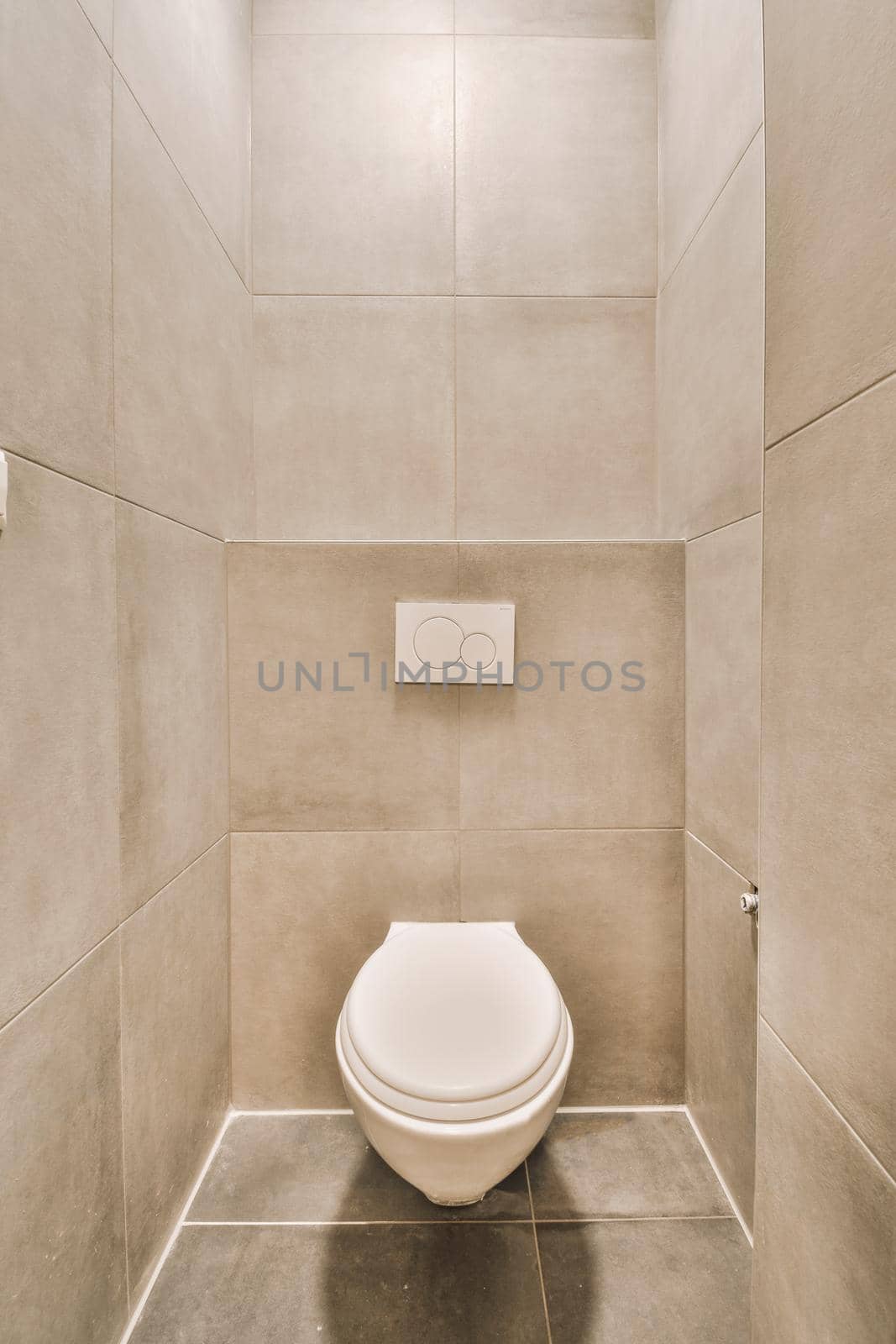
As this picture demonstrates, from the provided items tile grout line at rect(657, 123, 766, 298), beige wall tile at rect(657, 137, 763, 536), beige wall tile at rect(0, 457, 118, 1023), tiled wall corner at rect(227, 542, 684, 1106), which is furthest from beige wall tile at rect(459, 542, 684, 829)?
beige wall tile at rect(0, 457, 118, 1023)

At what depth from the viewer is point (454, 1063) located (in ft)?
3.19

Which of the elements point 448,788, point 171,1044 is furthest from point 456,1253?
point 448,788

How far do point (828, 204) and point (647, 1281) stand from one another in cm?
151

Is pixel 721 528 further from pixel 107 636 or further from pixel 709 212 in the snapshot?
pixel 107 636

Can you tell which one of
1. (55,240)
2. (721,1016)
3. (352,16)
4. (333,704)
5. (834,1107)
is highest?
(352,16)

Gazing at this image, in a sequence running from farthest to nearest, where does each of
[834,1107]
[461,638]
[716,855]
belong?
1. [461,638]
2. [716,855]
3. [834,1107]

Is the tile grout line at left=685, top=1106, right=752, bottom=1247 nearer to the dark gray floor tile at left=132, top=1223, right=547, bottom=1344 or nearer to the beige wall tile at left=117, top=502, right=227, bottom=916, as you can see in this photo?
the dark gray floor tile at left=132, top=1223, right=547, bottom=1344

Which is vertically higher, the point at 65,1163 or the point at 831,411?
the point at 831,411

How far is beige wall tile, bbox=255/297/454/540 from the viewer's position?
1.60 m

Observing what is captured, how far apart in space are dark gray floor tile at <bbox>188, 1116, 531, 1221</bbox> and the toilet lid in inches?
17.8

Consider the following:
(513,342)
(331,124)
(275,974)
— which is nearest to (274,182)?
(331,124)

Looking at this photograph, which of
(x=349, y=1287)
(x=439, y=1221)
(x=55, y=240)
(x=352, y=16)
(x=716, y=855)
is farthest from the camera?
(x=352, y=16)

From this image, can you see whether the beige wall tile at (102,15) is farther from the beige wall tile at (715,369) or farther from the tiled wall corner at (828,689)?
the beige wall tile at (715,369)

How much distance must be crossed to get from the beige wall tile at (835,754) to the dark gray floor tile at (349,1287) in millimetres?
919
